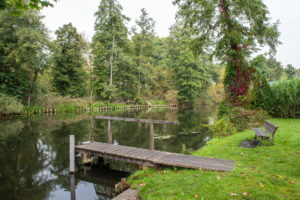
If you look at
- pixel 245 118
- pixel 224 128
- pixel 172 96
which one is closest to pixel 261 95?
pixel 245 118

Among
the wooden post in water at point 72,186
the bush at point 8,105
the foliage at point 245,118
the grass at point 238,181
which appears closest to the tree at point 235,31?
the foliage at point 245,118

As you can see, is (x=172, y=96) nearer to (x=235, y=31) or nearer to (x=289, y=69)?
(x=235, y=31)

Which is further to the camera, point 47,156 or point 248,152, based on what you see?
point 47,156

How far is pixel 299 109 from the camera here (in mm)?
14094

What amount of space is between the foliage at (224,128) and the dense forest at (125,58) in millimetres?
2469

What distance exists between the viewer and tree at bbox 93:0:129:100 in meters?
33.8

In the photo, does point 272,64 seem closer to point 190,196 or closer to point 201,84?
point 201,84

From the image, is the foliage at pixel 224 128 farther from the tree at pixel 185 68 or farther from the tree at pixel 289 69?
the tree at pixel 289 69

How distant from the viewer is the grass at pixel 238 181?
387 cm

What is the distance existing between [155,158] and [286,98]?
40.7 ft

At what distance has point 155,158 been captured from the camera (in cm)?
633

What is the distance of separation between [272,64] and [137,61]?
6277 centimetres

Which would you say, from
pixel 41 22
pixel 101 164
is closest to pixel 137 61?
pixel 41 22

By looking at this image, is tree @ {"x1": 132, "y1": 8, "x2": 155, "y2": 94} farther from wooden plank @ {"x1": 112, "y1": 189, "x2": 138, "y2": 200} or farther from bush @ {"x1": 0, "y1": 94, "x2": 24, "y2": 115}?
wooden plank @ {"x1": 112, "y1": 189, "x2": 138, "y2": 200}
